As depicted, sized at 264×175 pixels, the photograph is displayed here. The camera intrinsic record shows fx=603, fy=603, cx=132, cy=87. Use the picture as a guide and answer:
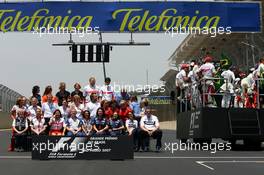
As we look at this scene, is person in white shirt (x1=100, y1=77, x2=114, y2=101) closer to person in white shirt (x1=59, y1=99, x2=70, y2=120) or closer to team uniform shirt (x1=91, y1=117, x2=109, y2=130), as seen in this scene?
person in white shirt (x1=59, y1=99, x2=70, y2=120)

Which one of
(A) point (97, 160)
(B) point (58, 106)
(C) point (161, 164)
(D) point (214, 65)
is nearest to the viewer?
(C) point (161, 164)

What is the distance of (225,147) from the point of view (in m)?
20.4

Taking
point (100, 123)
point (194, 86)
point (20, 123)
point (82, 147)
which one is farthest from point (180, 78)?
point (82, 147)

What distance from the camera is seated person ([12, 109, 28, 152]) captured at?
1791 cm

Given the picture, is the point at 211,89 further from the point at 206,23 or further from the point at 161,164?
the point at 206,23

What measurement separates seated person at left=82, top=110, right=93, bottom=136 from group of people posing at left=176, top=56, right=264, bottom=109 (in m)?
3.93

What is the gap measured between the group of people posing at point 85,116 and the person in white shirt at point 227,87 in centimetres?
235

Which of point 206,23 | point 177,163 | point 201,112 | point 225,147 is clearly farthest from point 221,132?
point 206,23

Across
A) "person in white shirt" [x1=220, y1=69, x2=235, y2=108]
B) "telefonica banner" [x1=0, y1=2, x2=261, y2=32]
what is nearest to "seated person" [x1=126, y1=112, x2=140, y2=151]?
"person in white shirt" [x1=220, y1=69, x2=235, y2=108]

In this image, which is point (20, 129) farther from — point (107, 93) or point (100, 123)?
point (100, 123)

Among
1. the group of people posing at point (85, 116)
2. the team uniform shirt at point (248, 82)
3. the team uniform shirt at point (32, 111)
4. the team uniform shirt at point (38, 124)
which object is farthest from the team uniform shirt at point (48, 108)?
the team uniform shirt at point (248, 82)

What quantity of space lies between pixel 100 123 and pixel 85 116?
47 cm

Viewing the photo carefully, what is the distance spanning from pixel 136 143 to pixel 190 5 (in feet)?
39.1

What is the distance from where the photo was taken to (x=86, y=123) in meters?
16.3
